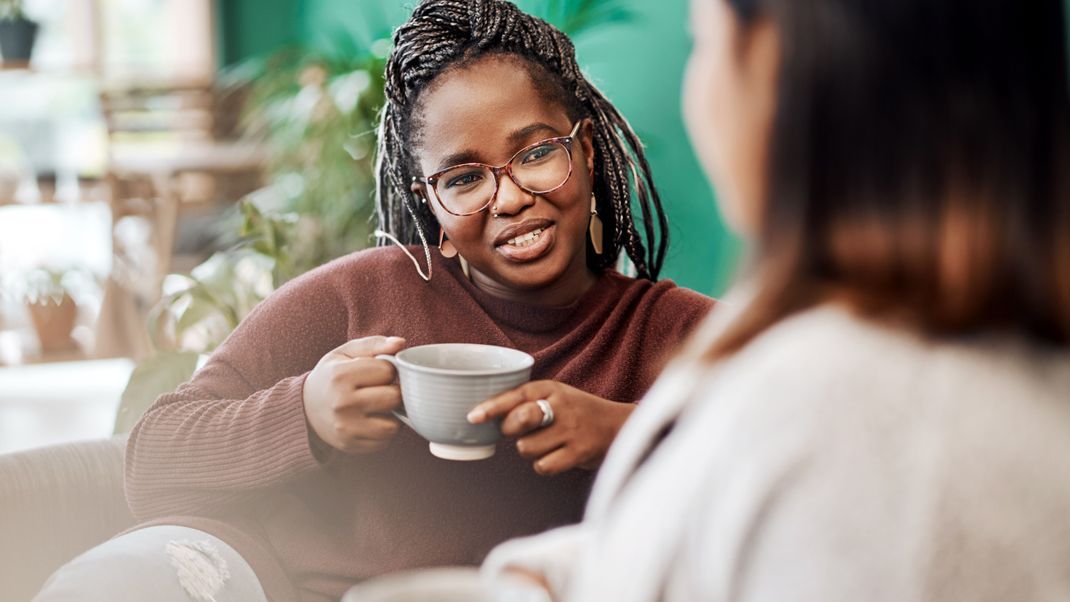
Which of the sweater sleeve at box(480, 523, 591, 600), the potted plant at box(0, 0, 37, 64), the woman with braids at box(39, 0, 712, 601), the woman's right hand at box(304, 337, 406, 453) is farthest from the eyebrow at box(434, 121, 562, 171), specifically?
the potted plant at box(0, 0, 37, 64)

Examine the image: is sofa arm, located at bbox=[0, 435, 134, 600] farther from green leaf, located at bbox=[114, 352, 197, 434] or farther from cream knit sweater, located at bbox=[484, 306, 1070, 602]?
cream knit sweater, located at bbox=[484, 306, 1070, 602]

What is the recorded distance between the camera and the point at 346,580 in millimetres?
711

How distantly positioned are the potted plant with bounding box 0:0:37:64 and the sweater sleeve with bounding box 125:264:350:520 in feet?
9.68

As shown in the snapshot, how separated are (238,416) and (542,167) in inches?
10.3

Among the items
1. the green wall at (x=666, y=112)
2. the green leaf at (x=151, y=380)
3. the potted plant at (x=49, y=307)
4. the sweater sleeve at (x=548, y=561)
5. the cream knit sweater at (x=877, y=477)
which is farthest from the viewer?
the potted plant at (x=49, y=307)

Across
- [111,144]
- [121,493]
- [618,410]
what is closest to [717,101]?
[618,410]

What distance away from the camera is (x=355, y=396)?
1.98ft

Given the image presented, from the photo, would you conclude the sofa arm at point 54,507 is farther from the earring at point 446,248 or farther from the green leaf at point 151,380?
the earring at point 446,248

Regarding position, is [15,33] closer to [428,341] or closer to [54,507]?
[54,507]

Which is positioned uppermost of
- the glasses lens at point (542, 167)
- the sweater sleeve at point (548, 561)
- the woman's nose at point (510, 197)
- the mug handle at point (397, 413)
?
the glasses lens at point (542, 167)

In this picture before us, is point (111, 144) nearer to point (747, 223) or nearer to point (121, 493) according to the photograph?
point (121, 493)

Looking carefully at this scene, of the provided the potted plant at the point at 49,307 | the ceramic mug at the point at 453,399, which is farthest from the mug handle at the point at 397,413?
the potted plant at the point at 49,307

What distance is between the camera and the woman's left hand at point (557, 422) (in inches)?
22.0

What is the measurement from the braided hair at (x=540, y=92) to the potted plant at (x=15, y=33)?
9.60 feet
